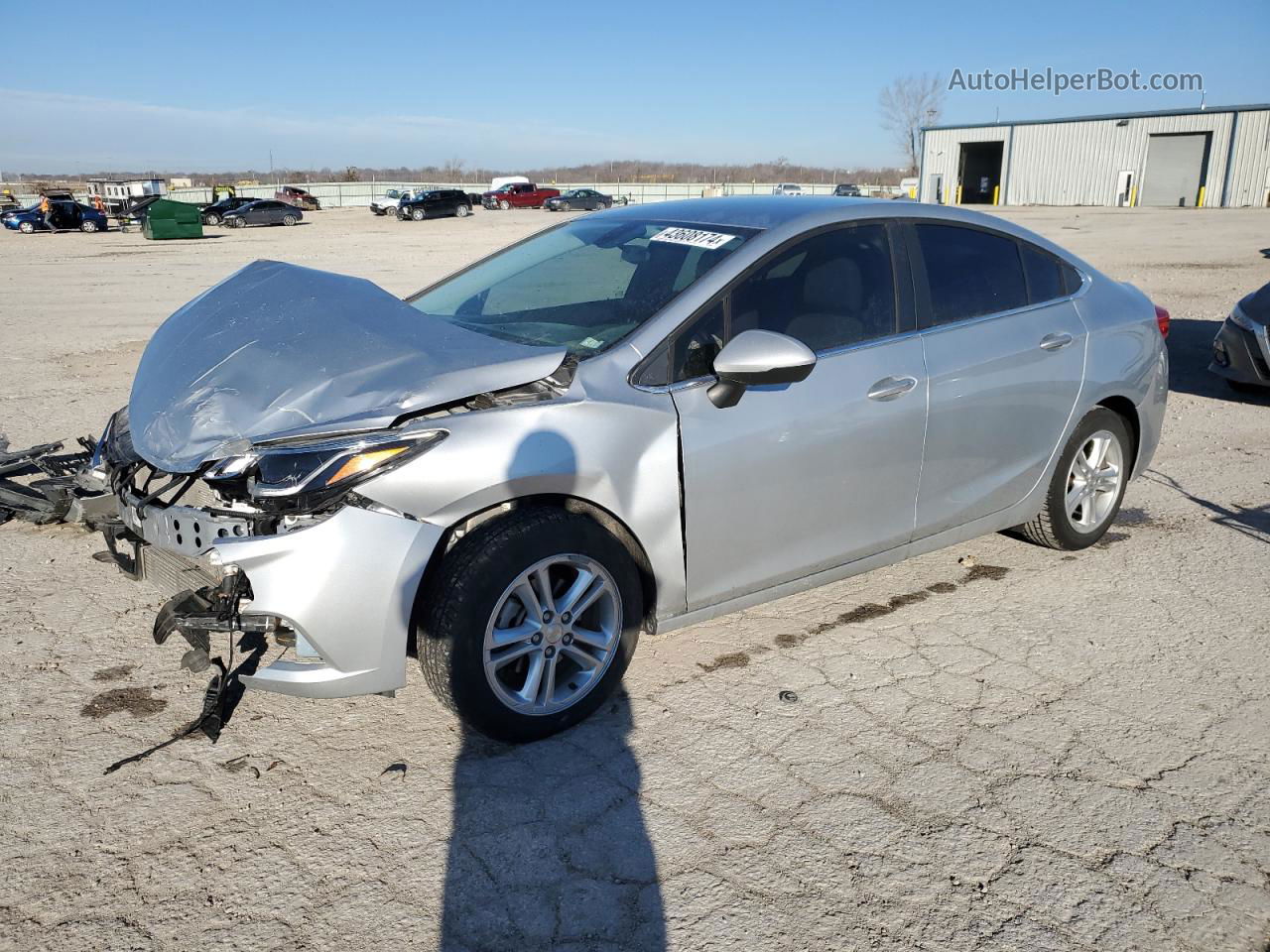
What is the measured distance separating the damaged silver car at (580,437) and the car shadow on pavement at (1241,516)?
1496 millimetres

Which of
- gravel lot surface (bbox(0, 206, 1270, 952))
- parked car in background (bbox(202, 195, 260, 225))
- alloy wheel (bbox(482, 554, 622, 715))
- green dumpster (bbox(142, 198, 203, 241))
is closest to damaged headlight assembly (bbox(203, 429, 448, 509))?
alloy wheel (bbox(482, 554, 622, 715))

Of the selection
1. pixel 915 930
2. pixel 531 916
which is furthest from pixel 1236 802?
pixel 531 916

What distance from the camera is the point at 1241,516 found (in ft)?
17.7

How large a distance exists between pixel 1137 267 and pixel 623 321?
58.7ft

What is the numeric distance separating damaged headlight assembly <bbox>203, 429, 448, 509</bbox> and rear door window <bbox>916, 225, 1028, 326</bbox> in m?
2.28

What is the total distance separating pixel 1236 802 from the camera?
9.47 ft

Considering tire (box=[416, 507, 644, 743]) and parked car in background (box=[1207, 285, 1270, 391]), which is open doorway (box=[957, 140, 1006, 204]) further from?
tire (box=[416, 507, 644, 743])

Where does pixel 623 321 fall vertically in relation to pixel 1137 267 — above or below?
above

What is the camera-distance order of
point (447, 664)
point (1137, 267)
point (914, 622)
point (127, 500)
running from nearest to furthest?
point (447, 664) → point (127, 500) → point (914, 622) → point (1137, 267)

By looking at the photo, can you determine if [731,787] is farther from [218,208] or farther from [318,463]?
[218,208]

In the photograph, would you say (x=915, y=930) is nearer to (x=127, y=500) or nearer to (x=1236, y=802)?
(x=1236, y=802)

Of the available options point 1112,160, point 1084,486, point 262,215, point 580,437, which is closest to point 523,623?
point 580,437

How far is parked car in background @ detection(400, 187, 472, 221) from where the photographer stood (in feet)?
143

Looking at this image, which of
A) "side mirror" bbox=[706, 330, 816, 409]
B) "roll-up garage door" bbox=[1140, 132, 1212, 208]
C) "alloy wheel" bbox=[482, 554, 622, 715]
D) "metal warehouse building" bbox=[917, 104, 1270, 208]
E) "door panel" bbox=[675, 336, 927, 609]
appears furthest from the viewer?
"roll-up garage door" bbox=[1140, 132, 1212, 208]
